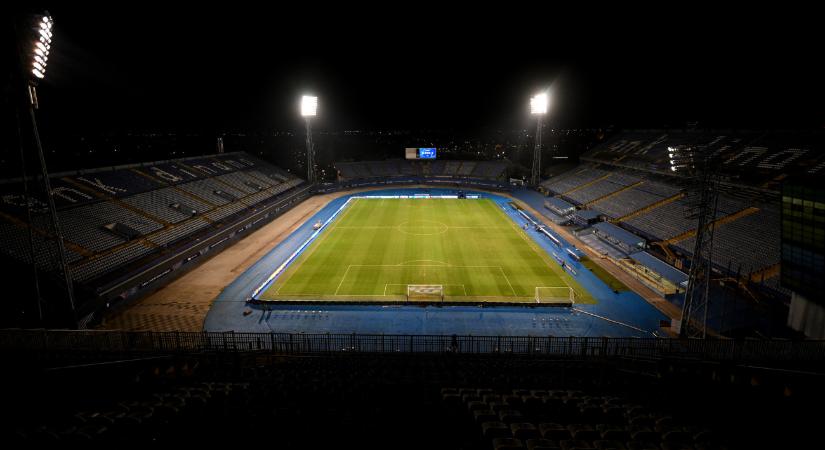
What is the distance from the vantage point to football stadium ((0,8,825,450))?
30.9ft

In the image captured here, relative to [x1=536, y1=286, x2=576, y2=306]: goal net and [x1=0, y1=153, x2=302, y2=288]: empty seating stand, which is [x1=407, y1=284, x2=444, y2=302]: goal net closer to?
[x1=536, y1=286, x2=576, y2=306]: goal net

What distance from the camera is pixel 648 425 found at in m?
9.23

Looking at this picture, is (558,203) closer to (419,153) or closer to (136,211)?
(419,153)

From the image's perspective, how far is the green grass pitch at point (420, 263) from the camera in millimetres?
22609

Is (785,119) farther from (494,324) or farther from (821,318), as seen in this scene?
(494,324)

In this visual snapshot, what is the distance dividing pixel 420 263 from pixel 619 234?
55.4 ft

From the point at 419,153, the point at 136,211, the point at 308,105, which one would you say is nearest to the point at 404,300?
the point at 136,211

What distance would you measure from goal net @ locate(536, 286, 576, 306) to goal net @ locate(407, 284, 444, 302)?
5410 mm

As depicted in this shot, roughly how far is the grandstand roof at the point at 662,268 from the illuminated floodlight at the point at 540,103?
29.6 meters

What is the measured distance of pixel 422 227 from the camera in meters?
37.1

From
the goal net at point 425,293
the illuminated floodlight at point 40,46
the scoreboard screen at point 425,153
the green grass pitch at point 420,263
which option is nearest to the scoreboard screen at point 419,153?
the scoreboard screen at point 425,153

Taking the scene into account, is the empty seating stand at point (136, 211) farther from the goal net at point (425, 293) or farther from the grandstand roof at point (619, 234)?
the grandstand roof at point (619, 234)

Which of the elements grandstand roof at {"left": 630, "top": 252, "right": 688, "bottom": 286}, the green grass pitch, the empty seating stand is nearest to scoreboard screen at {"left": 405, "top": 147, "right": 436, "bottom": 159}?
the empty seating stand

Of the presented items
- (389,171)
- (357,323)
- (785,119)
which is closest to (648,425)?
(357,323)
